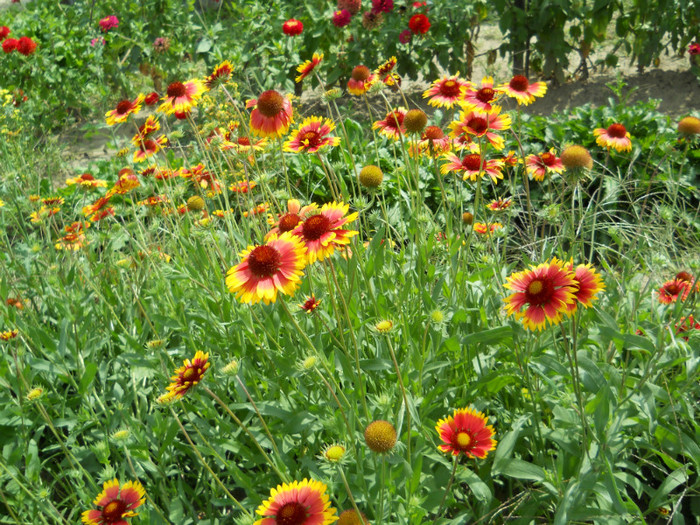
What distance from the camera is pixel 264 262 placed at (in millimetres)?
1152

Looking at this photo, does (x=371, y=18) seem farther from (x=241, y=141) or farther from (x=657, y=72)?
(x=657, y=72)

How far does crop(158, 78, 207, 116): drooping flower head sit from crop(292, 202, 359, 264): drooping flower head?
2.88ft

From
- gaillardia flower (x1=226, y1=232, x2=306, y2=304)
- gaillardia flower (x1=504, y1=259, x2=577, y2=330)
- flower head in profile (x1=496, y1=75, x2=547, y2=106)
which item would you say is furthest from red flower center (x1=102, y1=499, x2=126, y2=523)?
flower head in profile (x1=496, y1=75, x2=547, y2=106)

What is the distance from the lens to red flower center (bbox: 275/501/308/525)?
104 centimetres

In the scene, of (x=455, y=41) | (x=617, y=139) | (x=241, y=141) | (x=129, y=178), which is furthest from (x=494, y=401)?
(x=455, y=41)

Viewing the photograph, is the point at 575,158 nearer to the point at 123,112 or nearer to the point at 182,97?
the point at 182,97

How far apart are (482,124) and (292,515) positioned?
3.96 ft

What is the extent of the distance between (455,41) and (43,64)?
3.96 metres

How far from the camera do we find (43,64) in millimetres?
5781

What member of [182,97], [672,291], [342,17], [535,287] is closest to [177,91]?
[182,97]

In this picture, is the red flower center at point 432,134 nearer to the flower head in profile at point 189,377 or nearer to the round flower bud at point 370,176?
the round flower bud at point 370,176

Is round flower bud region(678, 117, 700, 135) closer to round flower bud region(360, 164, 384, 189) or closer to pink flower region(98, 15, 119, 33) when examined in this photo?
round flower bud region(360, 164, 384, 189)

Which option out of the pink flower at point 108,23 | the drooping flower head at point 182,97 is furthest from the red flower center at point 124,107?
the pink flower at point 108,23

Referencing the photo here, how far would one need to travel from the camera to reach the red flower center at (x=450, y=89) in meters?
1.90
